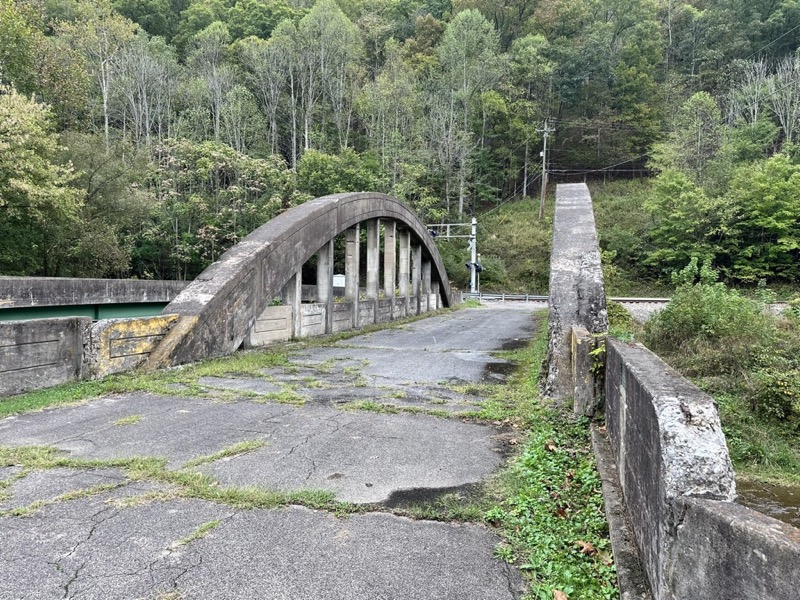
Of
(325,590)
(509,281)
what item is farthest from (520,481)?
(509,281)

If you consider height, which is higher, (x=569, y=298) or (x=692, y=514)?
(x=569, y=298)

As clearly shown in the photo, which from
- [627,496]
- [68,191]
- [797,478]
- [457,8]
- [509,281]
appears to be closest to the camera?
[627,496]

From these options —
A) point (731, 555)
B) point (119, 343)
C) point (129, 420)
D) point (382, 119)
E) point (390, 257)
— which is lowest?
point (129, 420)

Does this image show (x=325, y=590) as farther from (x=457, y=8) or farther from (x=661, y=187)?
(x=457, y=8)

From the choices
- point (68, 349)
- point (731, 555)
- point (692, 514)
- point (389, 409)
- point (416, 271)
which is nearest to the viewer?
point (731, 555)

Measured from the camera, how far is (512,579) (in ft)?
7.54

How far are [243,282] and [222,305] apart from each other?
55 cm

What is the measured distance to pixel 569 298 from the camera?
6.59 metres

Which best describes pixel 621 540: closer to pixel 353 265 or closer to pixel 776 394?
pixel 776 394

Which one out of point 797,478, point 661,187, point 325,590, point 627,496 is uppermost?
point 661,187

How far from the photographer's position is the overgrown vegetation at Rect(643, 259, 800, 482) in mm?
4453

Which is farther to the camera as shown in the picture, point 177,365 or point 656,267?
point 656,267

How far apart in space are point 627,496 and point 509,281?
123ft

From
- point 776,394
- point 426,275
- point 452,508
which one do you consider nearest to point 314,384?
point 452,508
